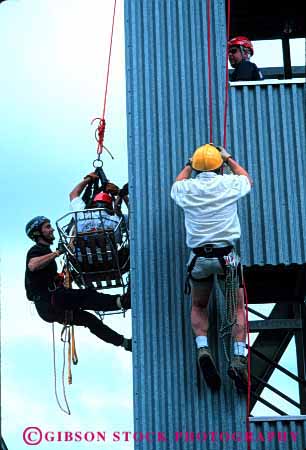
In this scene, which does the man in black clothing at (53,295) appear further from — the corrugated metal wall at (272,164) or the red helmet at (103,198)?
the corrugated metal wall at (272,164)

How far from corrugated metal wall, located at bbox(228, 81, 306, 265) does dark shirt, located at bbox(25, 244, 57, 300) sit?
3295 millimetres

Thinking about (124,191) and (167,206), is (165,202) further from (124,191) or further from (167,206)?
(124,191)

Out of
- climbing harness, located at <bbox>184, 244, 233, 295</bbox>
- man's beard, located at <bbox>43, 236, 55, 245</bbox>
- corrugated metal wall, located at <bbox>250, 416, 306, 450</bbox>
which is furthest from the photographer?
man's beard, located at <bbox>43, 236, 55, 245</bbox>

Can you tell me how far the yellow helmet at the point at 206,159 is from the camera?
14898mm

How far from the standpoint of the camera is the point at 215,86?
16.0 m

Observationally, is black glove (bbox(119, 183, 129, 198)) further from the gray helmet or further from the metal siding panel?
the gray helmet

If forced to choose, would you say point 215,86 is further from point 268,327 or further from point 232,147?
point 268,327

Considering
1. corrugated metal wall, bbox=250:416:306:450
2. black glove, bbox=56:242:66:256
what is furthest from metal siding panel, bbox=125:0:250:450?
black glove, bbox=56:242:66:256

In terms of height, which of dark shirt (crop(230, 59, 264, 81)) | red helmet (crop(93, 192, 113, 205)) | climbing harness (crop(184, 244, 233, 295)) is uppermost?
dark shirt (crop(230, 59, 264, 81))

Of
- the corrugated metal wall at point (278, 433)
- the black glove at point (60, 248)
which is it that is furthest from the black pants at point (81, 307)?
the corrugated metal wall at point (278, 433)

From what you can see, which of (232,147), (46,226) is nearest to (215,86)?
(232,147)

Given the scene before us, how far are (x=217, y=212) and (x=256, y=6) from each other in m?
4.68

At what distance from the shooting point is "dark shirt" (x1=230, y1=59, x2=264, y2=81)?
16.2 metres

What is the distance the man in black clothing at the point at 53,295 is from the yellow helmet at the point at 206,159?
262 cm
